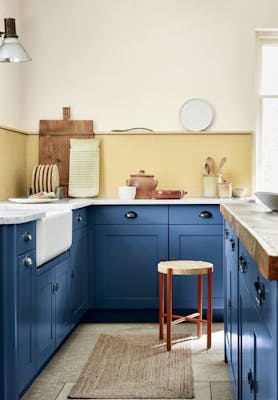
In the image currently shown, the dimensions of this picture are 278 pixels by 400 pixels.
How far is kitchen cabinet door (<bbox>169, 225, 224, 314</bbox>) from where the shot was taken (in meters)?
4.51

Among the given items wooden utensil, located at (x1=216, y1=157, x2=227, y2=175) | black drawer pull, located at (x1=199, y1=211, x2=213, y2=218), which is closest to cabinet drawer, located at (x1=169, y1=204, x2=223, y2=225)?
black drawer pull, located at (x1=199, y1=211, x2=213, y2=218)

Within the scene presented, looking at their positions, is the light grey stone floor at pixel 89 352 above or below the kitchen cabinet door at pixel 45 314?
below

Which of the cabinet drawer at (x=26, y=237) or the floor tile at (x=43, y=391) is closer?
the cabinet drawer at (x=26, y=237)

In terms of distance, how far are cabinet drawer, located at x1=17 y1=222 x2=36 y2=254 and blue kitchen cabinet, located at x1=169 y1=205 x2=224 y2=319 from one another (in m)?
1.82

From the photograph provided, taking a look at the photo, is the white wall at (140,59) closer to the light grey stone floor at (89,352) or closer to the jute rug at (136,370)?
the light grey stone floor at (89,352)

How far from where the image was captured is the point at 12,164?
4734 millimetres

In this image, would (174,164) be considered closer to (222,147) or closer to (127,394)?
(222,147)

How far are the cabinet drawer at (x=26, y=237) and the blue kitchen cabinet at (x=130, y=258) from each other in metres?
1.71

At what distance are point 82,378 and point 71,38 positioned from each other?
298 centimetres

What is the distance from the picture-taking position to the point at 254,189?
5.07 meters

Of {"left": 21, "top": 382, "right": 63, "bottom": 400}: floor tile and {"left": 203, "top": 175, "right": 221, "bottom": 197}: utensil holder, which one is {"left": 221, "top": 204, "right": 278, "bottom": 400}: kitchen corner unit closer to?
{"left": 21, "top": 382, "right": 63, "bottom": 400}: floor tile

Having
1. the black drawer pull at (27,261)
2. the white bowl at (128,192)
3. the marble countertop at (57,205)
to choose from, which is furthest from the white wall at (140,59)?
the black drawer pull at (27,261)

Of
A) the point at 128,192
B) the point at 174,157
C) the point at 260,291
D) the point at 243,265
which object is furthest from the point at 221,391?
the point at 174,157

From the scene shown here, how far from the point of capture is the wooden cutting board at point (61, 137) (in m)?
5.12
